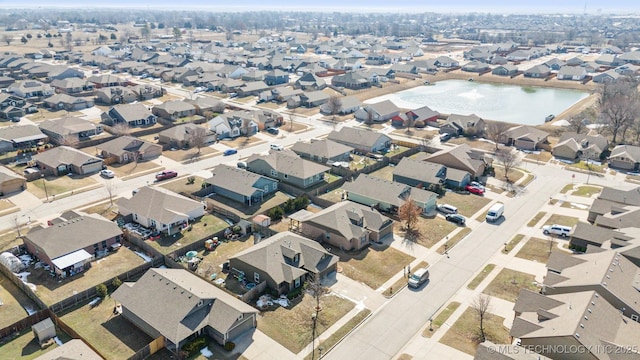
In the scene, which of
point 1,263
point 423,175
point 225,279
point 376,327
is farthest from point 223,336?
point 423,175

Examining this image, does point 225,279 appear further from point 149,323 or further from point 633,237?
point 633,237

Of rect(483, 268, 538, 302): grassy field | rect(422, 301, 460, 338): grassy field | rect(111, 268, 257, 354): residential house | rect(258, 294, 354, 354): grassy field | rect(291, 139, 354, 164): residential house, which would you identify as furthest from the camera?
rect(291, 139, 354, 164): residential house

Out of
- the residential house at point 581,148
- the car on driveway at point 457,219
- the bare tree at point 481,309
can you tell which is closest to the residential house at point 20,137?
the car on driveway at point 457,219

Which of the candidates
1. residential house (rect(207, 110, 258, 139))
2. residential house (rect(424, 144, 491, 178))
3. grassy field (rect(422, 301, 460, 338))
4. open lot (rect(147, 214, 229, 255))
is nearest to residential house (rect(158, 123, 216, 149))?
residential house (rect(207, 110, 258, 139))

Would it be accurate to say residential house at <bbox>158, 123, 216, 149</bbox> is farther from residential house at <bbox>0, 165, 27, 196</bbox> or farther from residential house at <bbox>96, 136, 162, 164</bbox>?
residential house at <bbox>0, 165, 27, 196</bbox>

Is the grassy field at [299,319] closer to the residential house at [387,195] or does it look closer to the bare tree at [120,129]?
the residential house at [387,195]

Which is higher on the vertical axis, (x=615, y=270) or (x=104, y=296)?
(x=615, y=270)

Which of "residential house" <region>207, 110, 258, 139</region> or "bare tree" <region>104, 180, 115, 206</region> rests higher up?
"residential house" <region>207, 110, 258, 139</region>

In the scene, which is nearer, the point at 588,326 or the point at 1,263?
the point at 588,326
